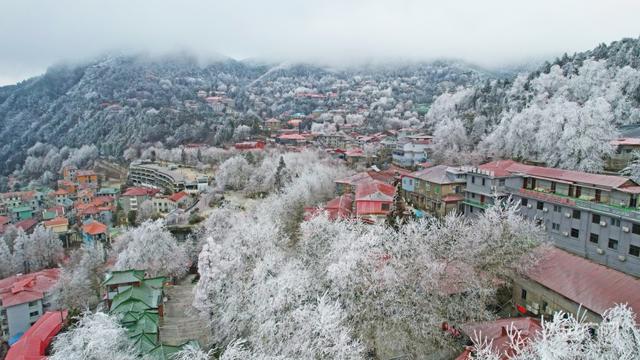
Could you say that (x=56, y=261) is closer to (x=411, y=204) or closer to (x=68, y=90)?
(x=411, y=204)

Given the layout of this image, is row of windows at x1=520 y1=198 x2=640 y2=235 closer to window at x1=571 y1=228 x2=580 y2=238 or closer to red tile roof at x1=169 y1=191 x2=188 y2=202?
window at x1=571 y1=228 x2=580 y2=238

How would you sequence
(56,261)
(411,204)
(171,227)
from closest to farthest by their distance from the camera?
(411,204), (171,227), (56,261)

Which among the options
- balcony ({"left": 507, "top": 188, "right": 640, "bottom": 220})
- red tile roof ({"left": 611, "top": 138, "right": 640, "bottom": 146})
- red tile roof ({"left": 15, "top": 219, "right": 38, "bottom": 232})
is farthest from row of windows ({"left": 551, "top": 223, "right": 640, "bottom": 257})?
red tile roof ({"left": 15, "top": 219, "right": 38, "bottom": 232})

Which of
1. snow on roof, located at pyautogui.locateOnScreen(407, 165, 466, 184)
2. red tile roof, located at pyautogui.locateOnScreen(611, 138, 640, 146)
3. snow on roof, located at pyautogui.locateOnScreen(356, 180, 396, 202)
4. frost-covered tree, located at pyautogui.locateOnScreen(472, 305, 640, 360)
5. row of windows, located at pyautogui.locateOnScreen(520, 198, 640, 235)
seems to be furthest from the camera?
red tile roof, located at pyautogui.locateOnScreen(611, 138, 640, 146)

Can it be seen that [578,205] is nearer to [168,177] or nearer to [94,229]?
[94,229]

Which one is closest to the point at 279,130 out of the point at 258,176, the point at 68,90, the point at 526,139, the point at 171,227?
the point at 258,176

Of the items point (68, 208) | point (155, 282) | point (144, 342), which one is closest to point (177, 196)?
point (68, 208)
